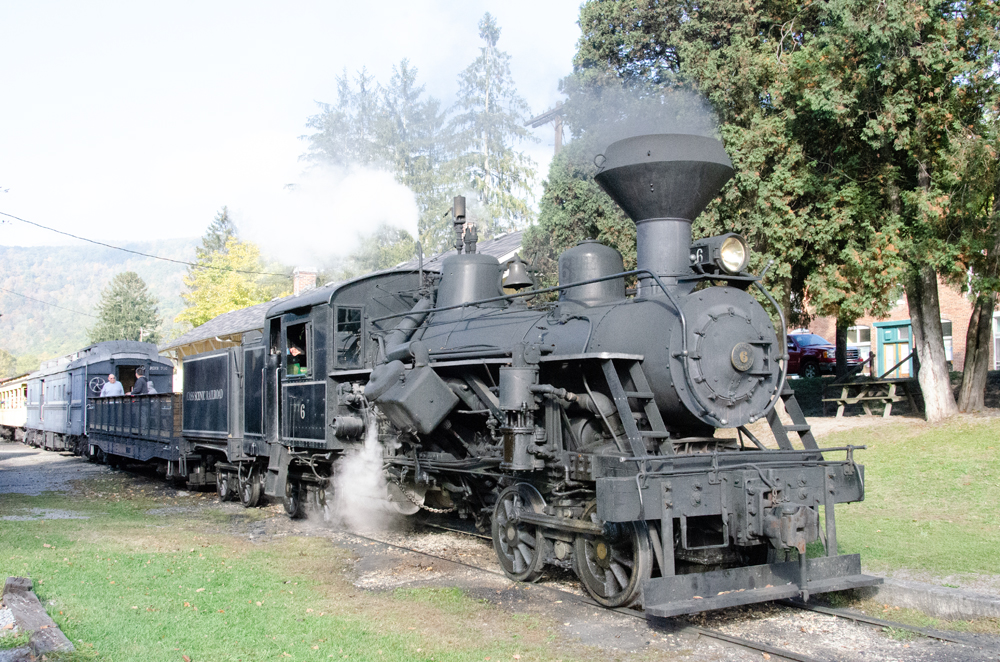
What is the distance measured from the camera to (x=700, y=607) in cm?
569

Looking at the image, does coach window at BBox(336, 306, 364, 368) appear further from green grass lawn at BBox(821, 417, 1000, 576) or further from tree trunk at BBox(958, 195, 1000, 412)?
tree trunk at BBox(958, 195, 1000, 412)

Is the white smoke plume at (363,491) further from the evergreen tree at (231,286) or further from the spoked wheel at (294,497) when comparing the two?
the evergreen tree at (231,286)

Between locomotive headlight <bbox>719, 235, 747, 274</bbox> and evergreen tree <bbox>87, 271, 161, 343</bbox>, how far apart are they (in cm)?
6650

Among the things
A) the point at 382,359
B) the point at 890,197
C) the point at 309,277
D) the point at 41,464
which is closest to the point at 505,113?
the point at 309,277

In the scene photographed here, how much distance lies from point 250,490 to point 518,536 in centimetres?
704

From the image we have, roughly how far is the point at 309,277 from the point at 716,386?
2887 cm

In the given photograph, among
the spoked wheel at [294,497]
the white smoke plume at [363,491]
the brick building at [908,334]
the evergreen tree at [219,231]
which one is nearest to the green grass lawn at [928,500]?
the white smoke plume at [363,491]

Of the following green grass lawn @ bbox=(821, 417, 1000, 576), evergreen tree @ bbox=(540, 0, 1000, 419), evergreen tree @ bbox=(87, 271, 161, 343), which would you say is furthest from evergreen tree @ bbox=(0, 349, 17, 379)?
green grass lawn @ bbox=(821, 417, 1000, 576)

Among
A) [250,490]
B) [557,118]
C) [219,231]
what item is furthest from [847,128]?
[219,231]

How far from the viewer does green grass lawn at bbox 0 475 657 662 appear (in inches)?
214

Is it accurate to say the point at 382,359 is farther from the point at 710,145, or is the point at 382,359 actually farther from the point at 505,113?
the point at 505,113

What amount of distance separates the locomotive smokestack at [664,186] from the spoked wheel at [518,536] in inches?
81.9

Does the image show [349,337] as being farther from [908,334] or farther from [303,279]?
[908,334]

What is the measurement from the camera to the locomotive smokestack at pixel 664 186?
7.24 m
